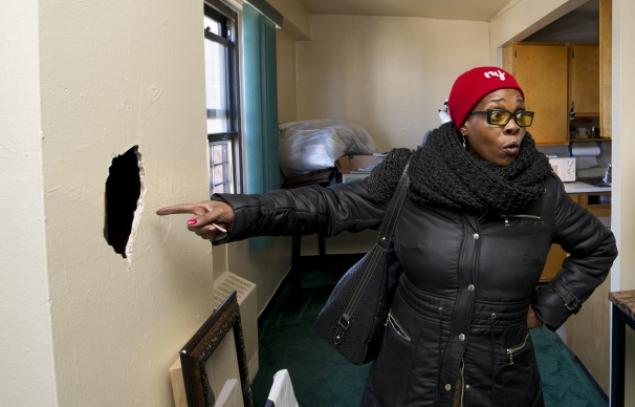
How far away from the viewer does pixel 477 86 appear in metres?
1.22

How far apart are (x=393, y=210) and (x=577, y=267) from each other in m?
0.58

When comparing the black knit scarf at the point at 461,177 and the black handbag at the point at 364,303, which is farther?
the black handbag at the point at 364,303

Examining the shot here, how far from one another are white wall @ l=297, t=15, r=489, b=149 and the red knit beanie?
3.76 metres

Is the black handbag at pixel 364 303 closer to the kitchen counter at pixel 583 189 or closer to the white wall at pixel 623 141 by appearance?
the white wall at pixel 623 141

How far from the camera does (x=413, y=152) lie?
1.32m

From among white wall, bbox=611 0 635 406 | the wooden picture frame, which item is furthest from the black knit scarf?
white wall, bbox=611 0 635 406

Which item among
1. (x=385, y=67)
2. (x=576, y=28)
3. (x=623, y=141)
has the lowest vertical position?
(x=623, y=141)

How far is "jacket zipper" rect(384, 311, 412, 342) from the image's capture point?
124 cm

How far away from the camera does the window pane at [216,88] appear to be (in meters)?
2.68

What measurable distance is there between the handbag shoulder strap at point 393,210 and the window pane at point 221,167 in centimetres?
164

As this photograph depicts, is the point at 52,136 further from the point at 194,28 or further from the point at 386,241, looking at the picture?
the point at 386,241

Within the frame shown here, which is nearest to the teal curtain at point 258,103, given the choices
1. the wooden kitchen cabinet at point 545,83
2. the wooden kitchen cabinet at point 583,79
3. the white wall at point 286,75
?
the white wall at point 286,75

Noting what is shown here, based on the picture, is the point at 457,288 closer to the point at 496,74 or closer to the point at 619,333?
the point at 496,74

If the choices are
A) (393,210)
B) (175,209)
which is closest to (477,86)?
(393,210)
